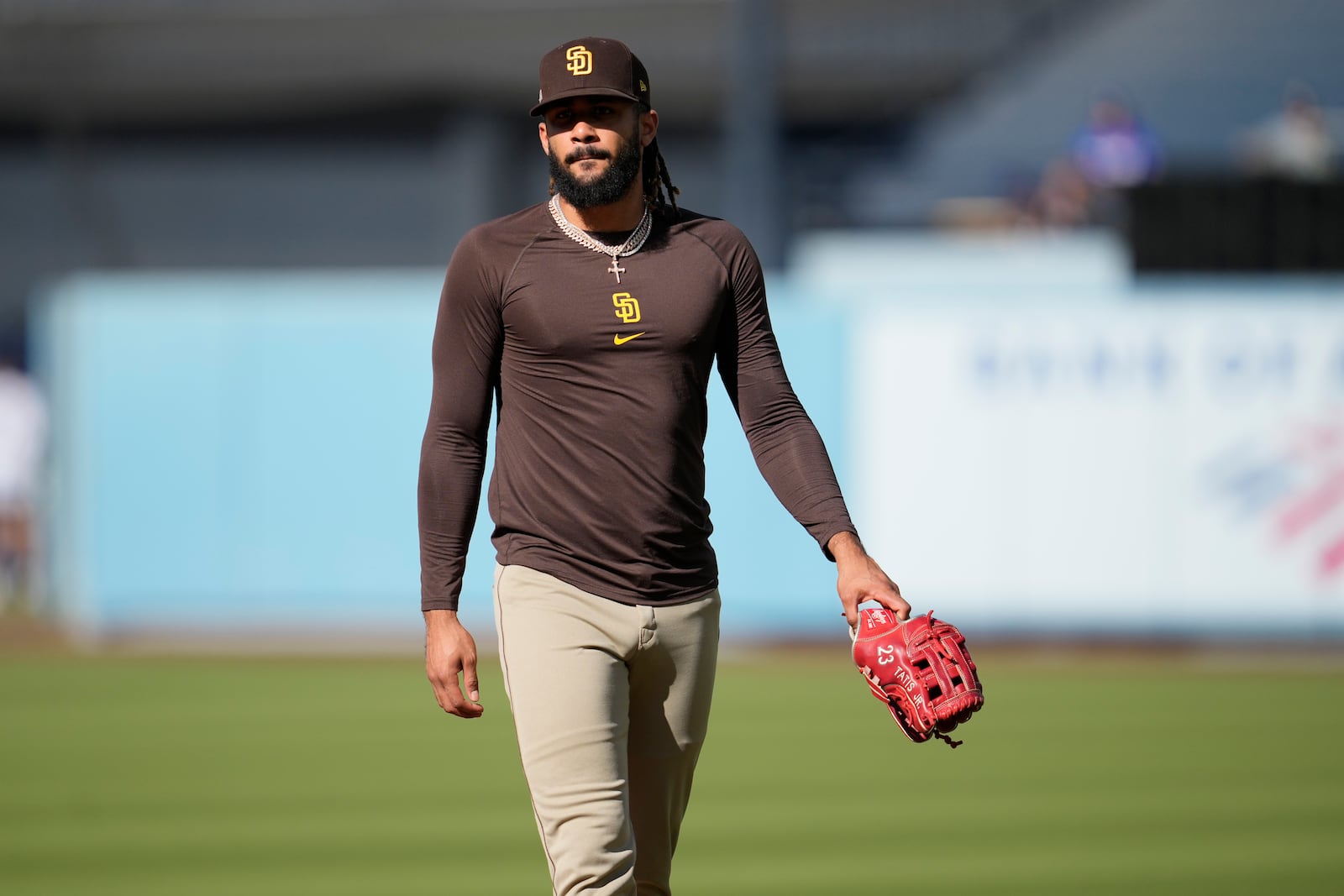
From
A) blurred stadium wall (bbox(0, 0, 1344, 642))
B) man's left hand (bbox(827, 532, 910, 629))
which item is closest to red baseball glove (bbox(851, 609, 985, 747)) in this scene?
man's left hand (bbox(827, 532, 910, 629))

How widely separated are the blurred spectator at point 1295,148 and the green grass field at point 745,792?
5.89m

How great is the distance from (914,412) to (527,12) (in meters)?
13.9

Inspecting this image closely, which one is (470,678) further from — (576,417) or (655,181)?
(655,181)

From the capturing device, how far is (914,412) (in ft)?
45.1

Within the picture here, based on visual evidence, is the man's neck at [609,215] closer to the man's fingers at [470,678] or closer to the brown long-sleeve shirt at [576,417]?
the brown long-sleeve shirt at [576,417]

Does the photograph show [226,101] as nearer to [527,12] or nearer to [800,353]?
[527,12]

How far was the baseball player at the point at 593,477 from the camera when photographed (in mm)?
3770

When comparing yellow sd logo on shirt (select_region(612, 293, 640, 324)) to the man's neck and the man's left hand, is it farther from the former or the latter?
the man's left hand

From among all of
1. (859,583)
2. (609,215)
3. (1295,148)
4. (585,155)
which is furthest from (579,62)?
(1295,148)

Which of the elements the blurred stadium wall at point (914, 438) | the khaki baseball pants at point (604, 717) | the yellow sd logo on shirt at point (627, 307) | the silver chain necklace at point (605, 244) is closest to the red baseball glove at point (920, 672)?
the khaki baseball pants at point (604, 717)

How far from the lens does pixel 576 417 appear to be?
385cm

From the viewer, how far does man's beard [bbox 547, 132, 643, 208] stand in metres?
3.87

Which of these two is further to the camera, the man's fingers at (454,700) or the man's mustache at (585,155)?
the man's mustache at (585,155)

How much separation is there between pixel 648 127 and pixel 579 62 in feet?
0.88
